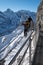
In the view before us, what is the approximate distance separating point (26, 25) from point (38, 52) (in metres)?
1.26

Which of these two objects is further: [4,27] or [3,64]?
[4,27]

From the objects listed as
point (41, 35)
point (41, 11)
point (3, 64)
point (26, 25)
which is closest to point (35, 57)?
point (26, 25)

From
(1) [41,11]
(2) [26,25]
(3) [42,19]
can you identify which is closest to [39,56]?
(2) [26,25]

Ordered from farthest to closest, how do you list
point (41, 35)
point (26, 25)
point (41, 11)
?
point (41, 11)
point (41, 35)
point (26, 25)

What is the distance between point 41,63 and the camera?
3182 millimetres

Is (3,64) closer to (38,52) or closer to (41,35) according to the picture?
Answer: (38,52)

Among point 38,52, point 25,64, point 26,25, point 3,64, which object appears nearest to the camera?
point 3,64

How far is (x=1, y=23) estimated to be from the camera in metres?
198

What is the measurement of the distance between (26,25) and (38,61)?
180 cm

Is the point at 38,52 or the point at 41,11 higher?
the point at 41,11

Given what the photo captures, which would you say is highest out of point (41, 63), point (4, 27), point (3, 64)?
point (3, 64)

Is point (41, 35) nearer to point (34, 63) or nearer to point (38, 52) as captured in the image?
point (38, 52)

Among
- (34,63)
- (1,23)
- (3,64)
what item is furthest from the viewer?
(1,23)

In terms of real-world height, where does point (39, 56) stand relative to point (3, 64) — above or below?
below
